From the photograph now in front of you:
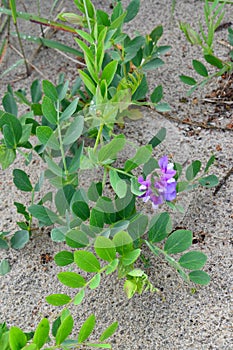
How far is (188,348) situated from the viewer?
1.05m

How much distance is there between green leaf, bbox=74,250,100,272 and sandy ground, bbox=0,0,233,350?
0.17 meters

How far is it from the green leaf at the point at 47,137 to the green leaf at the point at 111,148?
Answer: 0.36 feet

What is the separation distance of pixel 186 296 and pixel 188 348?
0.09 meters

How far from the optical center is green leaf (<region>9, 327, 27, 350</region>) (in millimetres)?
855

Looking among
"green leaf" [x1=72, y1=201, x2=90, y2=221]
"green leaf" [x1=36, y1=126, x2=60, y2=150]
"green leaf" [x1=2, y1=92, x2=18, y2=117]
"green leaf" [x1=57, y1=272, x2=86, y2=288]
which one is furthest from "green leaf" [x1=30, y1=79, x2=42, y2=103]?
"green leaf" [x1=57, y1=272, x2=86, y2=288]

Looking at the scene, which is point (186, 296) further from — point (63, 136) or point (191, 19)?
point (191, 19)

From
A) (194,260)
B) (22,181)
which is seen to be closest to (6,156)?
(22,181)

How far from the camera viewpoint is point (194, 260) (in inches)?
40.5

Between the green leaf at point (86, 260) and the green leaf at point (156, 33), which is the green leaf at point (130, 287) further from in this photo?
the green leaf at point (156, 33)

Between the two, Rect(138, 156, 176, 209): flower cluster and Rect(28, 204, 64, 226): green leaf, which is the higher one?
Rect(138, 156, 176, 209): flower cluster

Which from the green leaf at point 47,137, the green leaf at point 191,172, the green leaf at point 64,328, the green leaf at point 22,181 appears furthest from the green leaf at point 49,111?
the green leaf at point 64,328

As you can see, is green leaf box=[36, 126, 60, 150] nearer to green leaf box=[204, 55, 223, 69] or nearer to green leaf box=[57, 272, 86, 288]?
green leaf box=[57, 272, 86, 288]

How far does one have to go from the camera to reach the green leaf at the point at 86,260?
0.94 m

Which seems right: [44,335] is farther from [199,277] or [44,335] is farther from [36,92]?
[36,92]
